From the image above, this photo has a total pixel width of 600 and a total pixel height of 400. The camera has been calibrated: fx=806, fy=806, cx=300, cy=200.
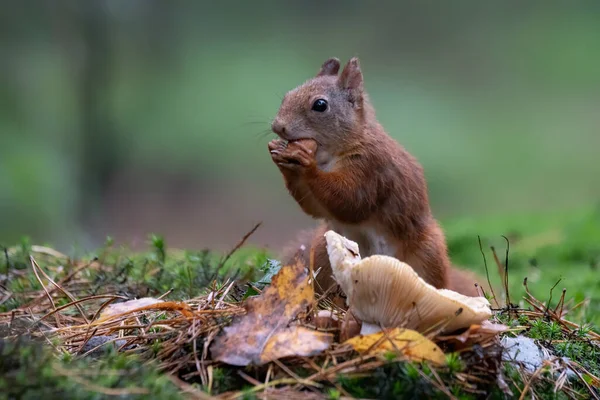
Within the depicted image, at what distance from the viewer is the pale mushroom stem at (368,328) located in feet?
8.23

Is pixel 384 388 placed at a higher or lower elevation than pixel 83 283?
higher

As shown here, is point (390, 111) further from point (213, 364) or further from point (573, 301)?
point (213, 364)

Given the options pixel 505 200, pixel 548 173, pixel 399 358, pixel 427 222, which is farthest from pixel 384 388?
pixel 548 173

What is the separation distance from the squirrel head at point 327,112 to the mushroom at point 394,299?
5.35 feet

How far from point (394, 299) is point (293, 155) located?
1.53 meters

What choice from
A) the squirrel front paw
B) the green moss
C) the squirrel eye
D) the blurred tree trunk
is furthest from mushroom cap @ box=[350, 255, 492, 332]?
the blurred tree trunk

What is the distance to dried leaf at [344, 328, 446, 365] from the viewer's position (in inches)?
93.2

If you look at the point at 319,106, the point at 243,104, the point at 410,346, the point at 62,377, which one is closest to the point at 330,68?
the point at 319,106

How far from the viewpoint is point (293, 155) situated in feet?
Answer: 12.6

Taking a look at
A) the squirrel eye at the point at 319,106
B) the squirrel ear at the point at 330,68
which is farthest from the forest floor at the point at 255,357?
the squirrel ear at the point at 330,68

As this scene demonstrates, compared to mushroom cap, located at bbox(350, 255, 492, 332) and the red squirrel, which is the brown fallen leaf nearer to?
mushroom cap, located at bbox(350, 255, 492, 332)

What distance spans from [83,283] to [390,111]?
38.7 feet

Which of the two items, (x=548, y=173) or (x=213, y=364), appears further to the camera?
(x=548, y=173)

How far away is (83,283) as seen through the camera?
13.4 feet
